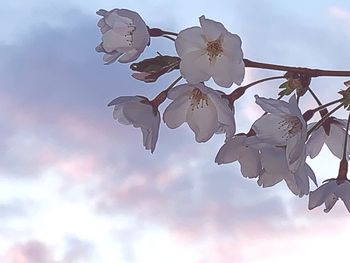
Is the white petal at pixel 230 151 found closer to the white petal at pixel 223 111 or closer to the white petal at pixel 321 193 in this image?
the white petal at pixel 223 111

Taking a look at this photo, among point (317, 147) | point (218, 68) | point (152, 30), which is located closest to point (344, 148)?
point (317, 147)

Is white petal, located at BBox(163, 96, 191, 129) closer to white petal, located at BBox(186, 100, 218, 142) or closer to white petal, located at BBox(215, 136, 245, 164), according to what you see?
white petal, located at BBox(186, 100, 218, 142)

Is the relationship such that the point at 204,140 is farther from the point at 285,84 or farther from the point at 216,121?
the point at 285,84

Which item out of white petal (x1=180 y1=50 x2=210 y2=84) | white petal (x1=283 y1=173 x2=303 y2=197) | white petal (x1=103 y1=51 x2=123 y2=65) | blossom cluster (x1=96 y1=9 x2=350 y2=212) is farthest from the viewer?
white petal (x1=283 y1=173 x2=303 y2=197)

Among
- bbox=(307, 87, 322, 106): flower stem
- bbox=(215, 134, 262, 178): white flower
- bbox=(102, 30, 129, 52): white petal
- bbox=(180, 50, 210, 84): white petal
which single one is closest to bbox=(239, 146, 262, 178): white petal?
bbox=(215, 134, 262, 178): white flower

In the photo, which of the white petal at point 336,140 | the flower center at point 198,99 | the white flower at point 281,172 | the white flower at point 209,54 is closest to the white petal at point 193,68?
the white flower at point 209,54
